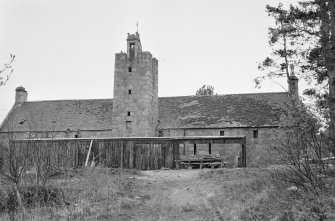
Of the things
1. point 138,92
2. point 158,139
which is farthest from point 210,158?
point 138,92

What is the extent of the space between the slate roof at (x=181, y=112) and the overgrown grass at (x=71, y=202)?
22908mm

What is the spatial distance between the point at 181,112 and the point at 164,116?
5.61 ft

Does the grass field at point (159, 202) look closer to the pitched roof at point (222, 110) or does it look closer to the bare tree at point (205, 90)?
the pitched roof at point (222, 110)

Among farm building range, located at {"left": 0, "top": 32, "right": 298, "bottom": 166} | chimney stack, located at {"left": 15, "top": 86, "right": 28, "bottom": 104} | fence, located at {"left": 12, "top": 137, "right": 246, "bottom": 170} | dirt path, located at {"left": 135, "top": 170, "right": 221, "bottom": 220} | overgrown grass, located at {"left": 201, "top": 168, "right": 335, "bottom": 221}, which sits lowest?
dirt path, located at {"left": 135, "top": 170, "right": 221, "bottom": 220}

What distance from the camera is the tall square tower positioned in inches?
1417

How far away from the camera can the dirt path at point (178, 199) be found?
40.2 ft

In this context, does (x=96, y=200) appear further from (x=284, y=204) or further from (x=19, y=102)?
(x=19, y=102)

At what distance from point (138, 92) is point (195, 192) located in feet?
68.1

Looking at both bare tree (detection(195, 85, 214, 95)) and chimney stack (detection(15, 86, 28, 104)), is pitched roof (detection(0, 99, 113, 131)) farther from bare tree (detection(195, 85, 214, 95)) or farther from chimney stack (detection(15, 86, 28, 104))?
bare tree (detection(195, 85, 214, 95))

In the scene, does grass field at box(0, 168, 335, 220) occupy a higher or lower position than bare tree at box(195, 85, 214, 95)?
lower

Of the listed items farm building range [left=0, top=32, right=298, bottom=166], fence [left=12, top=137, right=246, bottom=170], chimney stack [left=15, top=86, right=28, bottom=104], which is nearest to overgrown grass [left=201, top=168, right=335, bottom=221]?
fence [left=12, top=137, right=246, bottom=170]

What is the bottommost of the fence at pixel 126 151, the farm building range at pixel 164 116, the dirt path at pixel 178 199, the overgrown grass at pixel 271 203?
the dirt path at pixel 178 199

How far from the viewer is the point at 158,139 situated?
98.3 feet

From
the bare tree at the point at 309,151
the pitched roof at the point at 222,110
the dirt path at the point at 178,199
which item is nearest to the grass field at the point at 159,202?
the dirt path at the point at 178,199
